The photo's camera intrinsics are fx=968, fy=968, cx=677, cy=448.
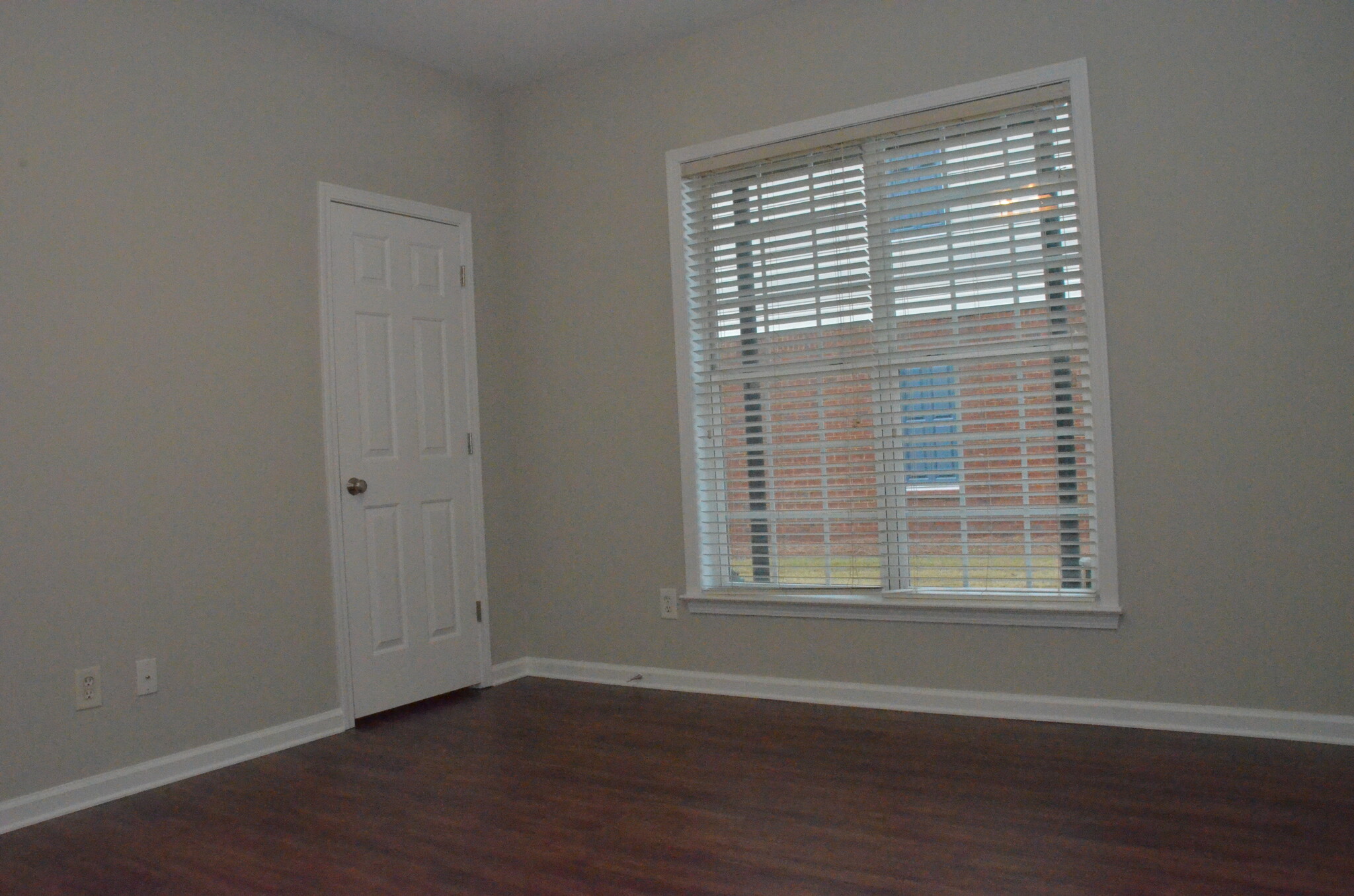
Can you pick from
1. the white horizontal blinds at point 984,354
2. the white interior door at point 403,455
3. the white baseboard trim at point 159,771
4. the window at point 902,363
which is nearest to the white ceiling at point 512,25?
the window at point 902,363

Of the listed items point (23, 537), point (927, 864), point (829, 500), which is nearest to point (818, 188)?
point (829, 500)

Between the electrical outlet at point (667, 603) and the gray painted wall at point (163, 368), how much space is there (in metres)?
1.34

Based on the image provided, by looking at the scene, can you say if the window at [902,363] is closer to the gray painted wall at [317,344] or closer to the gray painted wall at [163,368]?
the gray painted wall at [317,344]

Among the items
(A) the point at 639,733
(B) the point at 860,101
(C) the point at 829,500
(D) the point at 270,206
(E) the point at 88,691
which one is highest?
(B) the point at 860,101

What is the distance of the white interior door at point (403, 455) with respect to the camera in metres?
3.72

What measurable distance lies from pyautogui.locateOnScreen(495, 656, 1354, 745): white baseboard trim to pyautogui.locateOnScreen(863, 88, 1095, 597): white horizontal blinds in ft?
1.28

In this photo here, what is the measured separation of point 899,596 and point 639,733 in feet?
3.52

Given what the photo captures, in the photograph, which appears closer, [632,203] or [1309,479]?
[1309,479]

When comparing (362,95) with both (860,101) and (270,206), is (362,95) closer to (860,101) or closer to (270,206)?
(270,206)

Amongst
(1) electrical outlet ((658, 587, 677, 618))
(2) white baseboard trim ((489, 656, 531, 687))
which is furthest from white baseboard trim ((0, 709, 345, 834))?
(1) electrical outlet ((658, 587, 677, 618))

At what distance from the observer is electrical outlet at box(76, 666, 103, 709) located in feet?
9.57

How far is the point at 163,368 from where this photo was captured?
10.4 ft

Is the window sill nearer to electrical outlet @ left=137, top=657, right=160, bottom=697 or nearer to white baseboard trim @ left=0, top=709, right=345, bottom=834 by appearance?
white baseboard trim @ left=0, top=709, right=345, bottom=834

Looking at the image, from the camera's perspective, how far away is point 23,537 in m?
2.81
